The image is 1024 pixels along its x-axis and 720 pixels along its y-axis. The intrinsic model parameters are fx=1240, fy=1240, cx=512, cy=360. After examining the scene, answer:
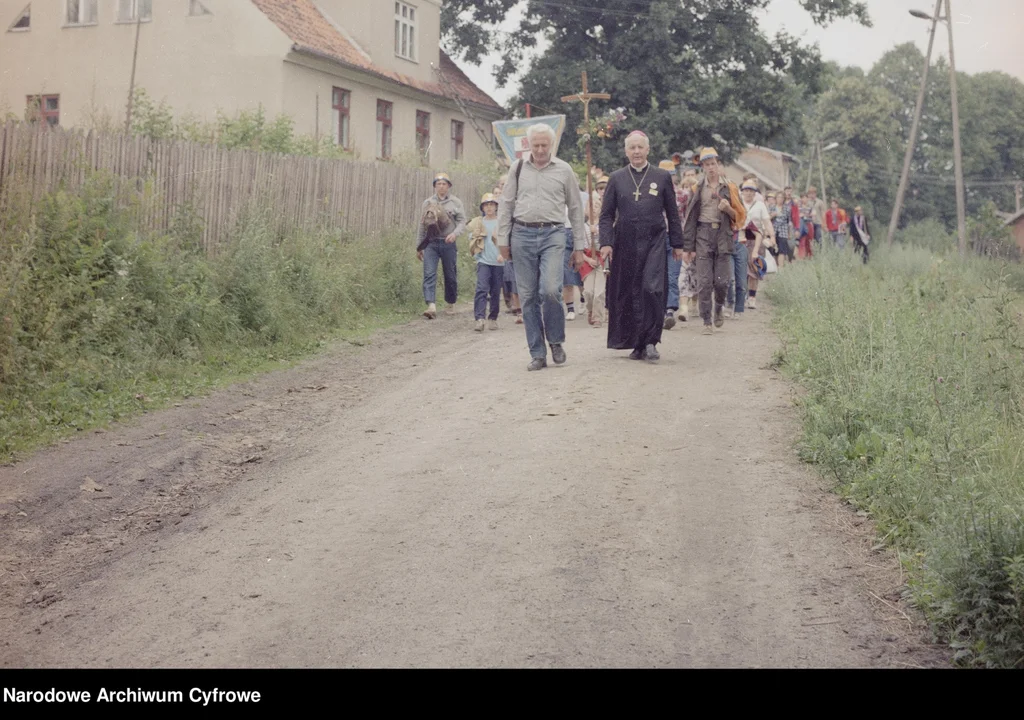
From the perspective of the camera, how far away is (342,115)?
31766 millimetres

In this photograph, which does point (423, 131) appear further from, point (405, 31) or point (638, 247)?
point (638, 247)

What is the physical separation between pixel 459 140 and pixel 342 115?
821cm

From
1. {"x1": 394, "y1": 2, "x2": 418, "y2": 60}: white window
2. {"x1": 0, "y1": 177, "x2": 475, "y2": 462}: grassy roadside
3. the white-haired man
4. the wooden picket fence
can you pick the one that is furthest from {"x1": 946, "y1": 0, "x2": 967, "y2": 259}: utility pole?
the white-haired man

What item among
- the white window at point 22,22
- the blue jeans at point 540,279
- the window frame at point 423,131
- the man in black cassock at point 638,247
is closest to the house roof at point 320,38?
the window frame at point 423,131

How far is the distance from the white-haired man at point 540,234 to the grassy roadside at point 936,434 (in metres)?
2.17

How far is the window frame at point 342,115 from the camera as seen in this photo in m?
31.3

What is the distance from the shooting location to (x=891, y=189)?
7775 centimetres

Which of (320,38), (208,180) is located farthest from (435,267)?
(320,38)

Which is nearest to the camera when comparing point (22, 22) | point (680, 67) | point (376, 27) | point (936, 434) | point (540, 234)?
point (936, 434)

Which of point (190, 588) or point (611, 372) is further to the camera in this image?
point (611, 372)

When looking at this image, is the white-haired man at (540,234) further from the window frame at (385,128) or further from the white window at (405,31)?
the white window at (405,31)
